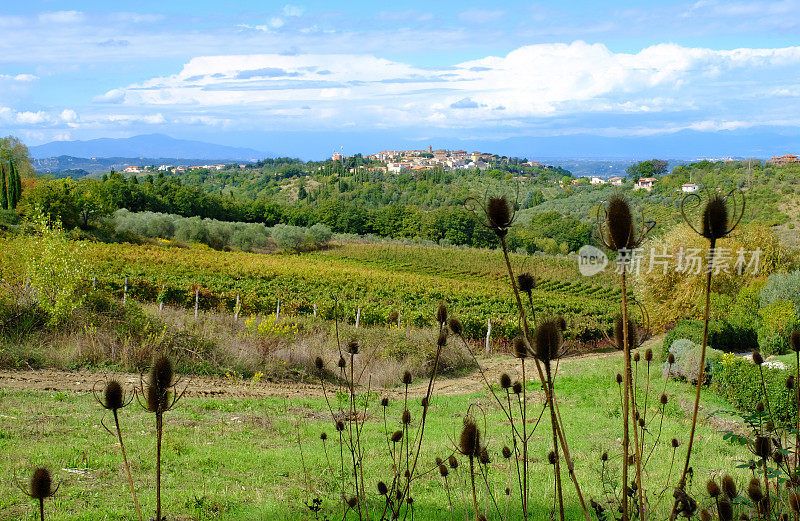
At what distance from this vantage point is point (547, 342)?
4.43ft

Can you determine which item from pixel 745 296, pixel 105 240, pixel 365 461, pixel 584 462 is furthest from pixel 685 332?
pixel 105 240

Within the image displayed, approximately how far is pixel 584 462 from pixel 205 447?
430 cm

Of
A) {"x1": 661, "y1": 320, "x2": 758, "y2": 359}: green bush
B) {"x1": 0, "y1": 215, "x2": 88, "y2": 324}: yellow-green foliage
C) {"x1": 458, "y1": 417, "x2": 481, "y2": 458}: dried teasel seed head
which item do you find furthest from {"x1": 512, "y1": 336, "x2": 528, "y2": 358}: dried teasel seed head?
{"x1": 661, "y1": 320, "x2": 758, "y2": 359}: green bush

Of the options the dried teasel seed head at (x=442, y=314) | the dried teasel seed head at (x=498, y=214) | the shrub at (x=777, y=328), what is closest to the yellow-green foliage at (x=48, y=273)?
the dried teasel seed head at (x=442, y=314)

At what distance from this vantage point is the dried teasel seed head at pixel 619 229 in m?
1.30

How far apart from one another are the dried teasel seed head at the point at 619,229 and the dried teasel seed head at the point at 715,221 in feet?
0.56

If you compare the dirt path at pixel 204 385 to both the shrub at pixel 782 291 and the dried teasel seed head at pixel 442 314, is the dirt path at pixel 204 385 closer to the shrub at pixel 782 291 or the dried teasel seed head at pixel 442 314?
the dried teasel seed head at pixel 442 314

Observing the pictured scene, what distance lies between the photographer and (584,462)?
7.22 m

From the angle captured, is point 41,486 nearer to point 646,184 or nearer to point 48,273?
point 48,273

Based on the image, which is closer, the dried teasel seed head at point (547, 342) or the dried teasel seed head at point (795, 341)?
the dried teasel seed head at point (547, 342)

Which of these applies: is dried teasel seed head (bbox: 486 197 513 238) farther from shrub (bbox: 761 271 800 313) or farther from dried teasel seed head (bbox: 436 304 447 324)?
shrub (bbox: 761 271 800 313)

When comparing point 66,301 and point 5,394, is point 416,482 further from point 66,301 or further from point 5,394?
point 66,301

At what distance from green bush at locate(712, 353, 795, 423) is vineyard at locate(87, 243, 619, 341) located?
3310 millimetres

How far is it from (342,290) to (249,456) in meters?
20.3
